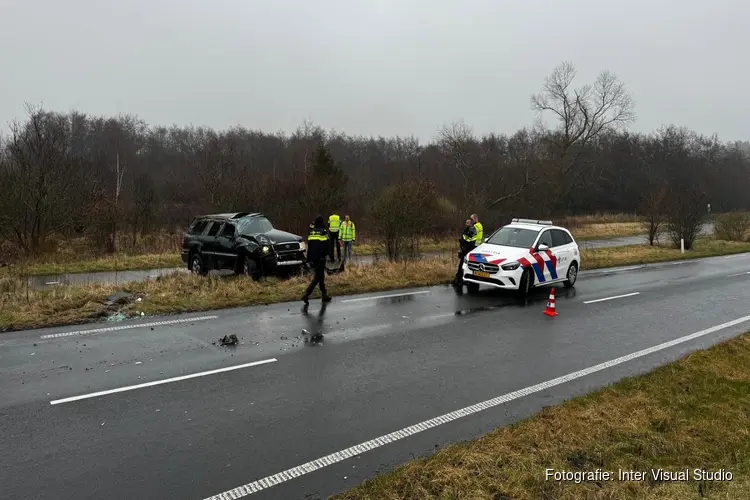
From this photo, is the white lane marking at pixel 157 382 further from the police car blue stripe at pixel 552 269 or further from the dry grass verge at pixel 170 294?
the police car blue stripe at pixel 552 269

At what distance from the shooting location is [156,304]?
A: 34.0 feet

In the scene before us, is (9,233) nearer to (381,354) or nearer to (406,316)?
(406,316)

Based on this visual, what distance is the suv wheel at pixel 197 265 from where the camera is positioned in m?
15.3

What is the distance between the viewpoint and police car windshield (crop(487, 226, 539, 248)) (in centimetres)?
1339

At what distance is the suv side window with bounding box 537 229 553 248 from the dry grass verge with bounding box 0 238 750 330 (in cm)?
293

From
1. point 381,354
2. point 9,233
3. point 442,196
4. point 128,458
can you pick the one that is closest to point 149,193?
point 9,233

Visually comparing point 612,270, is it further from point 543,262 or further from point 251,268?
point 251,268

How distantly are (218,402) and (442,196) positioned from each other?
999 inches

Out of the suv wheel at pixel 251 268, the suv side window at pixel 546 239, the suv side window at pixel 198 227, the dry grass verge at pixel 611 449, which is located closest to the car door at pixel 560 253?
the suv side window at pixel 546 239

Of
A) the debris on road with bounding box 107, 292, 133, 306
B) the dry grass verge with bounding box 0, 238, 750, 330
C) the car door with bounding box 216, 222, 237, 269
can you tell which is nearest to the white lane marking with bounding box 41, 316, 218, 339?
the dry grass verge with bounding box 0, 238, 750, 330

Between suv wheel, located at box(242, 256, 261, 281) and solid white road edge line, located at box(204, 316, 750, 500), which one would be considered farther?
suv wheel, located at box(242, 256, 261, 281)

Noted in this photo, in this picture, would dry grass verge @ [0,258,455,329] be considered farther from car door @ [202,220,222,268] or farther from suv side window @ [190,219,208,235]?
suv side window @ [190,219,208,235]

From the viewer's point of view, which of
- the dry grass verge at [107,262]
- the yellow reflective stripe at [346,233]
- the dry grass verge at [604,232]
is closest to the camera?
the dry grass verge at [107,262]

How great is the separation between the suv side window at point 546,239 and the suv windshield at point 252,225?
24.9ft
